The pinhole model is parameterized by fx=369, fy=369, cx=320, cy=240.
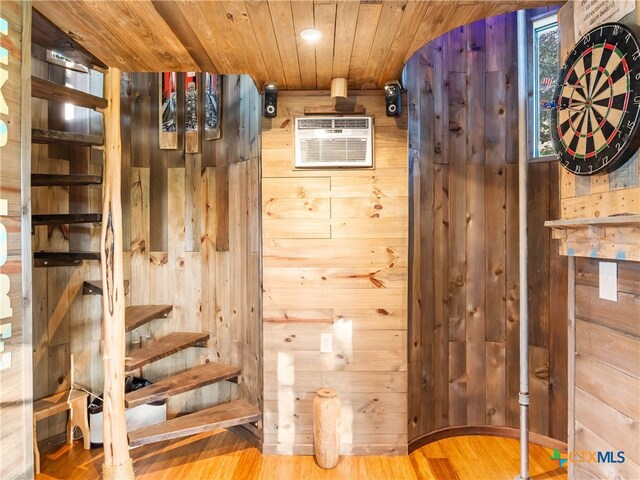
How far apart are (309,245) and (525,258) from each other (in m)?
1.33

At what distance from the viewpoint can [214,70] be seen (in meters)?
2.22

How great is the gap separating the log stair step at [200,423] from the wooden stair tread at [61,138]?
1.81 metres

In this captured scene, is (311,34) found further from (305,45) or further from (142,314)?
(142,314)

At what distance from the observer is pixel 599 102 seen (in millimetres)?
1472

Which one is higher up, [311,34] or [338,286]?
[311,34]

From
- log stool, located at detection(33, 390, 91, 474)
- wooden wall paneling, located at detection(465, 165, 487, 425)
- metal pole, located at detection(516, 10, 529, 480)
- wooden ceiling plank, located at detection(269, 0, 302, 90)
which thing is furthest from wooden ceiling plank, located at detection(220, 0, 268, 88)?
log stool, located at detection(33, 390, 91, 474)

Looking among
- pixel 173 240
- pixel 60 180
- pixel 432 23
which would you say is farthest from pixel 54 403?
pixel 432 23

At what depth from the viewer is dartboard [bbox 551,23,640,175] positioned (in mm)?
1334

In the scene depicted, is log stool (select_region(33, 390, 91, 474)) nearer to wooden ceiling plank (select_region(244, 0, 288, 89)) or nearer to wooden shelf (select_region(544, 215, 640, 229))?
→ wooden ceiling plank (select_region(244, 0, 288, 89))

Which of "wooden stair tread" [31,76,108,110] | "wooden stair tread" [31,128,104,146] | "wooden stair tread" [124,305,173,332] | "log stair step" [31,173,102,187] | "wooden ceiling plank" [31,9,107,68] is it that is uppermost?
"wooden ceiling plank" [31,9,107,68]

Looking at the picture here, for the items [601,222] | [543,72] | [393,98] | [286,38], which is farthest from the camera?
[543,72]

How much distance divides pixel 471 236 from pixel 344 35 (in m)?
1.71

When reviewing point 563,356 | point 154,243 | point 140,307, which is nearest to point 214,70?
point 154,243

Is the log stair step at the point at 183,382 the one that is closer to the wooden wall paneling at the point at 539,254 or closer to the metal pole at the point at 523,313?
the metal pole at the point at 523,313
